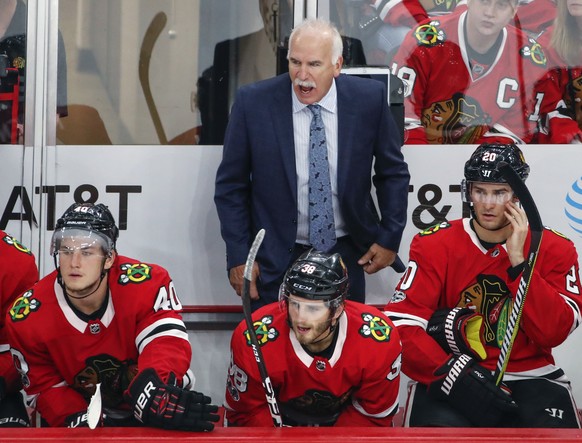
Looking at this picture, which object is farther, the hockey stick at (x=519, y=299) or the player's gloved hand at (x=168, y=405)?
the hockey stick at (x=519, y=299)

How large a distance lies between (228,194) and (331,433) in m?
1.49

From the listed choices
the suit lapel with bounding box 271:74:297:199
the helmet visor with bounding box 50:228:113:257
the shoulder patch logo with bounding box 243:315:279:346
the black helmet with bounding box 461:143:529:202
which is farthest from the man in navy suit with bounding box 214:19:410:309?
the helmet visor with bounding box 50:228:113:257

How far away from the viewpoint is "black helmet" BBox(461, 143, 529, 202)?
12.5 feet

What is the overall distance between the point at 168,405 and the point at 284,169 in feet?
4.28

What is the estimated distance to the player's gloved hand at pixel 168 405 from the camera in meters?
2.96

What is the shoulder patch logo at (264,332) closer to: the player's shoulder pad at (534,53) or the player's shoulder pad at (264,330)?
the player's shoulder pad at (264,330)

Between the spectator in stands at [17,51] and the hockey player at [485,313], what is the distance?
151cm

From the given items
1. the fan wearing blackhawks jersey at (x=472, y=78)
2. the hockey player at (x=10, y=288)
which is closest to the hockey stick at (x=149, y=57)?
the hockey player at (x=10, y=288)

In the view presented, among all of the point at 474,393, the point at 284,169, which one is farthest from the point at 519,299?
the point at 284,169

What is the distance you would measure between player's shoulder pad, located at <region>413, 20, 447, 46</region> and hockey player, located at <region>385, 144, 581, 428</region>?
72 centimetres

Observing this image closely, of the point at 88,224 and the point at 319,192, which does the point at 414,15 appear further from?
the point at 88,224

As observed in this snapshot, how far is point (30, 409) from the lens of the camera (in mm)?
3791

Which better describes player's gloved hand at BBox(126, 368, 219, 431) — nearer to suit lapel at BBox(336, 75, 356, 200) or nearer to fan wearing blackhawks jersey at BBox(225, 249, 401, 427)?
fan wearing blackhawks jersey at BBox(225, 249, 401, 427)

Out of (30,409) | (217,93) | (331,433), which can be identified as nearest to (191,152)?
(217,93)
